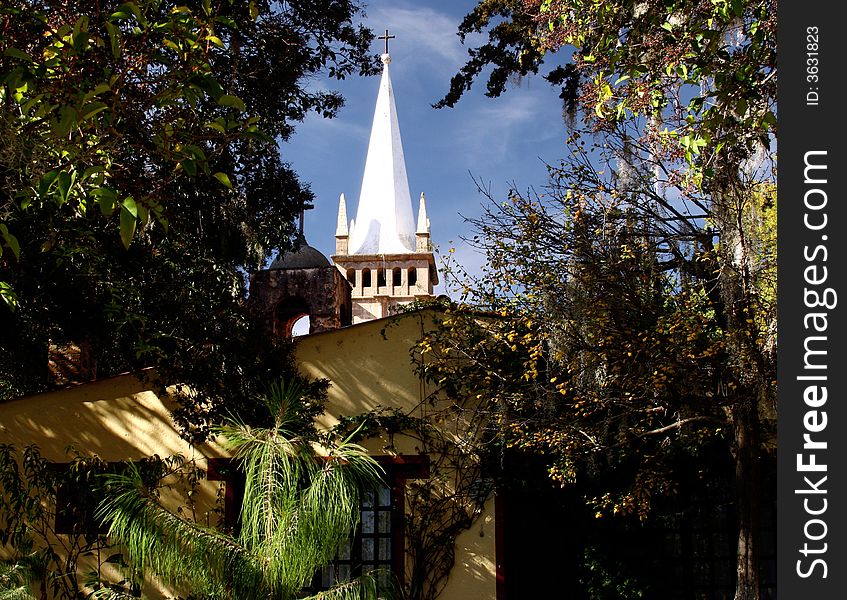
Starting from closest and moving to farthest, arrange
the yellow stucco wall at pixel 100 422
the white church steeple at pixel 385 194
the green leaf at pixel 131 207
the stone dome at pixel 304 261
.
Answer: the green leaf at pixel 131 207
the yellow stucco wall at pixel 100 422
the stone dome at pixel 304 261
the white church steeple at pixel 385 194

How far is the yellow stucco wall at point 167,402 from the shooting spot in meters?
10.4

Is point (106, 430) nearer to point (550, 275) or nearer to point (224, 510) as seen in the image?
point (224, 510)

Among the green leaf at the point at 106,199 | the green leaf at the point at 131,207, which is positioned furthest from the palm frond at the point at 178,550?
the green leaf at the point at 131,207

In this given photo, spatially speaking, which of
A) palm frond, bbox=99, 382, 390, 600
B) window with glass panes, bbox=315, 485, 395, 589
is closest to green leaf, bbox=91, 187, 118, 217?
palm frond, bbox=99, 382, 390, 600

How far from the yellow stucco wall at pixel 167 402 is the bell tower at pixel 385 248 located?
82.2ft

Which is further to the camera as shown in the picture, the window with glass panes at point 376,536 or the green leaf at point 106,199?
the window with glass panes at point 376,536

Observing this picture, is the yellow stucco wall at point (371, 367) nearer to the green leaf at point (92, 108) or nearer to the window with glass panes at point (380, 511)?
the window with glass panes at point (380, 511)

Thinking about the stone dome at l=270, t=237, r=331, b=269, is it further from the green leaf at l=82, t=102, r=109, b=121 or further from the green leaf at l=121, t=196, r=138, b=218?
the green leaf at l=121, t=196, r=138, b=218

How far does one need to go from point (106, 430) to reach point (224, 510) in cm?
180

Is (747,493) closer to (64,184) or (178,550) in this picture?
(178,550)

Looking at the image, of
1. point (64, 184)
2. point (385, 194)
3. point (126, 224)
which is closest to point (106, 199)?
point (64, 184)

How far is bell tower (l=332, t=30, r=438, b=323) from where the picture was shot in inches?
1421

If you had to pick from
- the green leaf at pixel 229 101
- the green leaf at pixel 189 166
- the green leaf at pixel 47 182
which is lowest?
the green leaf at pixel 47 182

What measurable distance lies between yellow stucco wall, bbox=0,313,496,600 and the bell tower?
82.2 feet
